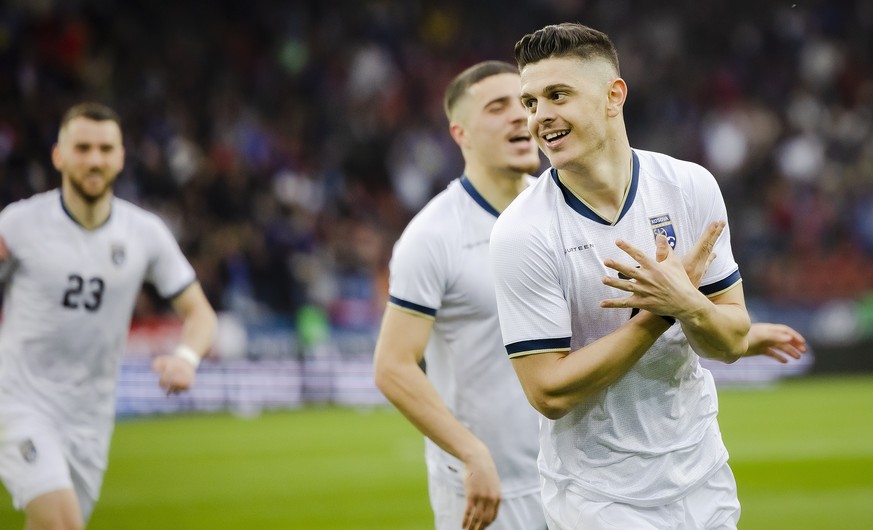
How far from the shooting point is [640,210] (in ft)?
12.3

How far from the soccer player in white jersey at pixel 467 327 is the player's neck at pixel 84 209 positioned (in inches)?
92.5

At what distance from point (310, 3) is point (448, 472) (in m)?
18.5

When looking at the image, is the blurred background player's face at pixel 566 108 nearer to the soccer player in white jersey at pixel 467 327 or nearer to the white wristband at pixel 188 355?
the soccer player in white jersey at pixel 467 327

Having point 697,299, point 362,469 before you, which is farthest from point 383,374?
point 362,469

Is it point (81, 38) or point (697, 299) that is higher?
point (81, 38)

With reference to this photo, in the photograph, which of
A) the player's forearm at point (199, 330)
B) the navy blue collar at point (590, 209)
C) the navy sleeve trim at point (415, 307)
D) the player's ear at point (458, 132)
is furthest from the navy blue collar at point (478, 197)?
the player's forearm at point (199, 330)

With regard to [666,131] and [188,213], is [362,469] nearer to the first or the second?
[188,213]

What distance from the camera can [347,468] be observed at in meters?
11.4

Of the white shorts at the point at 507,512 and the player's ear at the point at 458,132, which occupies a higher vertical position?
the player's ear at the point at 458,132

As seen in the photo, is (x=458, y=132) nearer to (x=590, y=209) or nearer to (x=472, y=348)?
(x=472, y=348)

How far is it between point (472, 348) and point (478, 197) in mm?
696

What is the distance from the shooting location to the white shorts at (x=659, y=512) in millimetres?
3639

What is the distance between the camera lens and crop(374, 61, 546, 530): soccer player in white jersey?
4.74 metres

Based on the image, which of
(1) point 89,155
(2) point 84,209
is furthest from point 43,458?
(1) point 89,155
